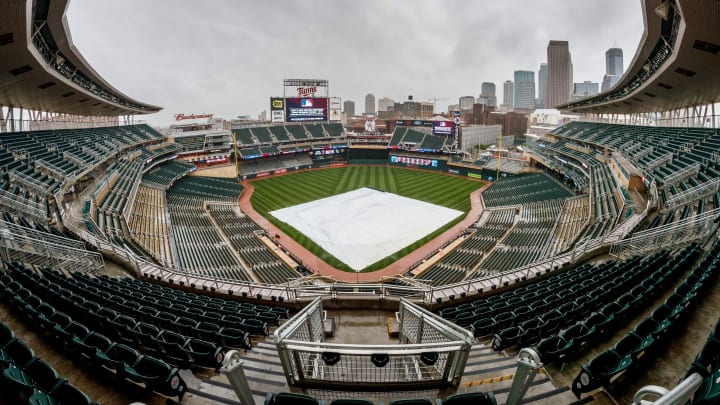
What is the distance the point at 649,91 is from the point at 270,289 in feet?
119

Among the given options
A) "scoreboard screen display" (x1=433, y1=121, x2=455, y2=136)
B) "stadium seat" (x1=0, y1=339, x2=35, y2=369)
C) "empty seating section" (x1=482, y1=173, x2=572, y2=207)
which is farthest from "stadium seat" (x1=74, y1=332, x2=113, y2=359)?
"scoreboard screen display" (x1=433, y1=121, x2=455, y2=136)

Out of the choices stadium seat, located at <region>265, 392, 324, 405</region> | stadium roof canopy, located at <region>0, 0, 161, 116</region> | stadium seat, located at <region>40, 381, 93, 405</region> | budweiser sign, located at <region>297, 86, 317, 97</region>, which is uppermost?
budweiser sign, located at <region>297, 86, 317, 97</region>

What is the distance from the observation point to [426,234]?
1135 inches

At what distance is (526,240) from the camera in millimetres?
24328

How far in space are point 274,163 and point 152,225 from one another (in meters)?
35.5

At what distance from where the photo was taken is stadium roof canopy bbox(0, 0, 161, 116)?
1381 centimetres

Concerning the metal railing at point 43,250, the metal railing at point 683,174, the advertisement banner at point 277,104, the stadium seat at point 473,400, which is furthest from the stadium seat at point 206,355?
the advertisement banner at point 277,104

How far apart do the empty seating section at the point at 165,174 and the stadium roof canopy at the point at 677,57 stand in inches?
1720

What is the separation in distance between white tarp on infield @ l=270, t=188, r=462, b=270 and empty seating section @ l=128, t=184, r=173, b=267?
1081 cm

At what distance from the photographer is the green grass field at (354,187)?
3232 centimetres

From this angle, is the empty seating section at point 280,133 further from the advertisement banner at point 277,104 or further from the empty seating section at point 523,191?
the empty seating section at point 523,191

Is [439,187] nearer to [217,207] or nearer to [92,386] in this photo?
[217,207]

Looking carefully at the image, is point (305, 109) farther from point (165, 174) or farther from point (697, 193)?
point (697, 193)

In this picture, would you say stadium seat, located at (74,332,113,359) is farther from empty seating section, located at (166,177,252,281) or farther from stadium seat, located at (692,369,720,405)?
empty seating section, located at (166,177,252,281)
